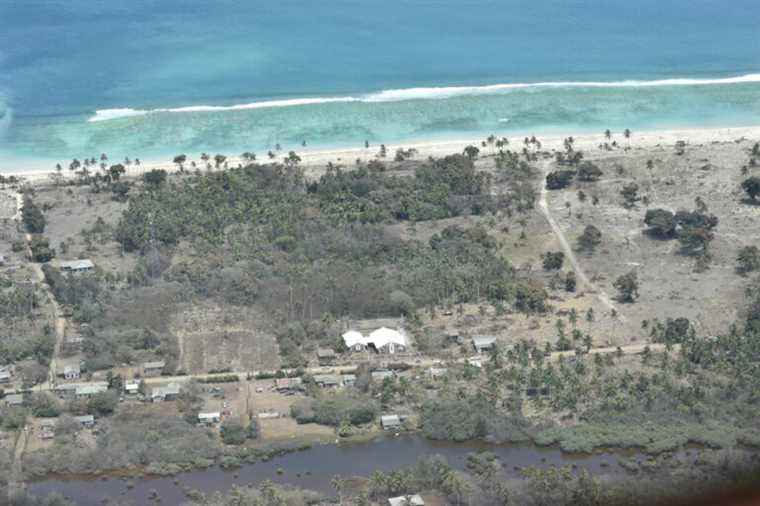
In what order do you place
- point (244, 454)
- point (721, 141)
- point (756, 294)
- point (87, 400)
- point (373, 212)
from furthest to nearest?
point (721, 141)
point (373, 212)
point (756, 294)
point (87, 400)
point (244, 454)

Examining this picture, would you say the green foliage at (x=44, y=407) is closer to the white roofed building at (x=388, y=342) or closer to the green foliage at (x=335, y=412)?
the green foliage at (x=335, y=412)

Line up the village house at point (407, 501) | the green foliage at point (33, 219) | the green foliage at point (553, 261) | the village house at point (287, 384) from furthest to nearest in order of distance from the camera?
1. the green foliage at point (33, 219)
2. the green foliage at point (553, 261)
3. the village house at point (287, 384)
4. the village house at point (407, 501)

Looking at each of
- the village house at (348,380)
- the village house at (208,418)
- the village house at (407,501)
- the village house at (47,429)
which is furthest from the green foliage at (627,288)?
the village house at (47,429)

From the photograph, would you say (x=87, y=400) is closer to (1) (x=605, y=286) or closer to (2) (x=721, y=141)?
(1) (x=605, y=286)

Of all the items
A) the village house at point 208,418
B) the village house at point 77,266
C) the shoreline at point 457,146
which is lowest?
the village house at point 208,418

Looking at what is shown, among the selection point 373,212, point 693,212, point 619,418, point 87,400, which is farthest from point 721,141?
point 87,400
